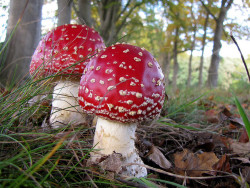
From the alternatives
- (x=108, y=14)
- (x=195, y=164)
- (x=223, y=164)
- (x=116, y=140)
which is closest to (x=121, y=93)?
(x=116, y=140)

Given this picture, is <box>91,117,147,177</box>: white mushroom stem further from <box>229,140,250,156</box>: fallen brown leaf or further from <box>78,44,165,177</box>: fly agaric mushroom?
<box>229,140,250,156</box>: fallen brown leaf

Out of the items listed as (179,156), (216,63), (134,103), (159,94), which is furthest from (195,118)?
(216,63)

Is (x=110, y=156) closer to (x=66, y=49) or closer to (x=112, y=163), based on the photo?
(x=112, y=163)

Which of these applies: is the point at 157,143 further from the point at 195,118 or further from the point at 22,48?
the point at 22,48

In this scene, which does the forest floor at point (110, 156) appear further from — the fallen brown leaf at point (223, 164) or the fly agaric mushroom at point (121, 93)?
the fly agaric mushroom at point (121, 93)

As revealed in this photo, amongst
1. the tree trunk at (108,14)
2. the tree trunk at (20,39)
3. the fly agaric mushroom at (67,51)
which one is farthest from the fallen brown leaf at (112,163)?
the tree trunk at (108,14)

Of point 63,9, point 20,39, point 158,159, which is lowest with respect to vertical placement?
point 158,159

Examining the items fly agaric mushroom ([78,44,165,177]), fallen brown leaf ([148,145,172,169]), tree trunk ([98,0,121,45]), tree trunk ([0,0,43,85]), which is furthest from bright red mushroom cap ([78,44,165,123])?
tree trunk ([98,0,121,45])

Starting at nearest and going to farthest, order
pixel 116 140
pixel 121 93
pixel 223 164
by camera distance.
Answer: pixel 121 93
pixel 223 164
pixel 116 140
